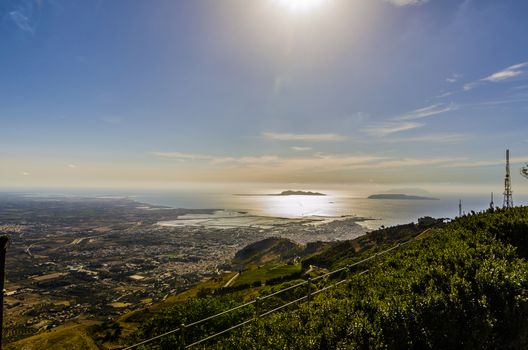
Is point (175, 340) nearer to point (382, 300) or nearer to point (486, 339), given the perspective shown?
point (382, 300)

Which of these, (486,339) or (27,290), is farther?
(27,290)

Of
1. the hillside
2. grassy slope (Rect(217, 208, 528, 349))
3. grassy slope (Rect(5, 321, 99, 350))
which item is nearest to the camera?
grassy slope (Rect(217, 208, 528, 349))

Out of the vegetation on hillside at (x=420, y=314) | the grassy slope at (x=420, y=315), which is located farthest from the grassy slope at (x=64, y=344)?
the grassy slope at (x=420, y=315)

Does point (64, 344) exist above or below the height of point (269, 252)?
above

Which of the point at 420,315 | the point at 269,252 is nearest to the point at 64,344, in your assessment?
the point at 420,315

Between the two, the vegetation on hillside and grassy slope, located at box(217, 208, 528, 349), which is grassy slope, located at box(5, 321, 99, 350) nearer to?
the vegetation on hillside

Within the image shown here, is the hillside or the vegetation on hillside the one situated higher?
the vegetation on hillside

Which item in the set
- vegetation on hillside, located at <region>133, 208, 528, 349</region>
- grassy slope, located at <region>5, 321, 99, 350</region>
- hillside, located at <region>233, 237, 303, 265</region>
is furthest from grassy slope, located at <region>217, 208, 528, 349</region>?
hillside, located at <region>233, 237, 303, 265</region>

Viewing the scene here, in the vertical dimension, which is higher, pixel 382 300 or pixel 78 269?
pixel 382 300

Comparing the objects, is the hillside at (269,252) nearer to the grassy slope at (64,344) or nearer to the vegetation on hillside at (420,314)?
the grassy slope at (64,344)

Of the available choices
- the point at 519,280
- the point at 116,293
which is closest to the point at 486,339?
the point at 519,280

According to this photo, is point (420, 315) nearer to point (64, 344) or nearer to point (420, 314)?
point (420, 314)
